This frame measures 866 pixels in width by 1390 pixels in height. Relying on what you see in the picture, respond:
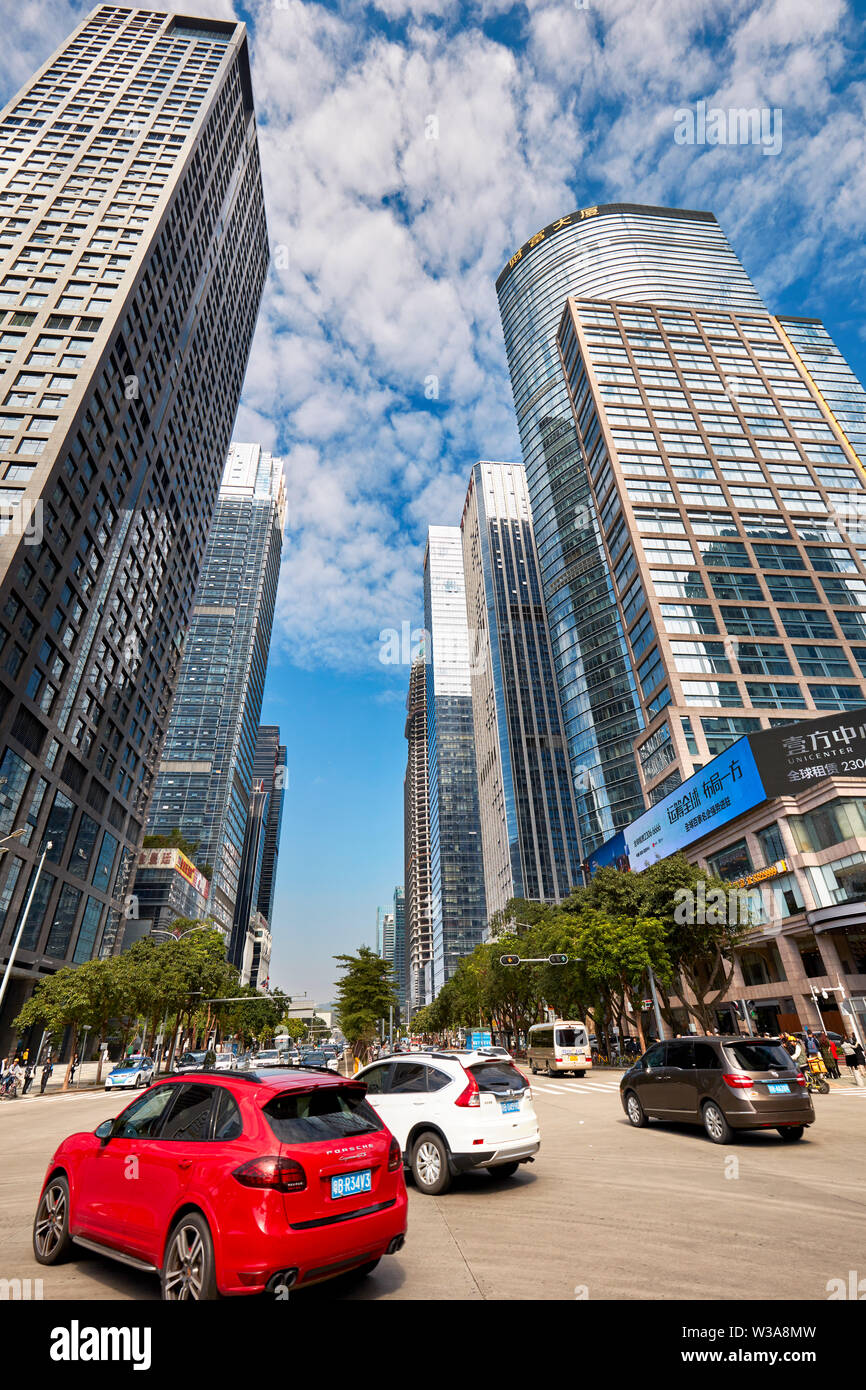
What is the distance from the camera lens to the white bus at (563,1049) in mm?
32344

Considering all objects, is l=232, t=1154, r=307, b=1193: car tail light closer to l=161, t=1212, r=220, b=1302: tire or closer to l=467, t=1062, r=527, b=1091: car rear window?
l=161, t=1212, r=220, b=1302: tire

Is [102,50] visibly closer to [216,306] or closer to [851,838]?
[216,306]

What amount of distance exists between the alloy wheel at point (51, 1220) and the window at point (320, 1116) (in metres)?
2.65

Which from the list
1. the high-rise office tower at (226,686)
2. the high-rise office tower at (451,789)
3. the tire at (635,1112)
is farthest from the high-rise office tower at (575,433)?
the high-rise office tower at (451,789)

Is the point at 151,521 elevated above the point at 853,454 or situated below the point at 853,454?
below

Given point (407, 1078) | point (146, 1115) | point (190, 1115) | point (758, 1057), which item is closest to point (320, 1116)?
point (190, 1115)

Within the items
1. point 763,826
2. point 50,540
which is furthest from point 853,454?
point 50,540

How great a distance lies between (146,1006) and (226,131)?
113 m

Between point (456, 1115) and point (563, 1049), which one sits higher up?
point (563, 1049)

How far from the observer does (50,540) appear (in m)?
50.8

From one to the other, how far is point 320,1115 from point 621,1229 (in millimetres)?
3720

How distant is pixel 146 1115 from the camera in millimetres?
5699

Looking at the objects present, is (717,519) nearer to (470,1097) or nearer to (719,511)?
(719,511)
